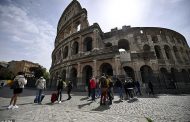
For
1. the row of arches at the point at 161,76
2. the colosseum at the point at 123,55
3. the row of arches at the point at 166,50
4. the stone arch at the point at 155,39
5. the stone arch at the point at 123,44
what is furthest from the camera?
the stone arch at the point at 155,39

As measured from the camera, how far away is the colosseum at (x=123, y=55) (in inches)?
580

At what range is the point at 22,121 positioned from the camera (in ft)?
10.6

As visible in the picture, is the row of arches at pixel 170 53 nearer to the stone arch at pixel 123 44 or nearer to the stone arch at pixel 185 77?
the stone arch at pixel 185 77

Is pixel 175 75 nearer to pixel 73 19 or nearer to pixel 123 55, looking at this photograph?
pixel 123 55

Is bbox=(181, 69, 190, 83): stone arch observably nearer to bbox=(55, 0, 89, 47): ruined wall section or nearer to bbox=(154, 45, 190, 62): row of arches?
bbox=(154, 45, 190, 62): row of arches

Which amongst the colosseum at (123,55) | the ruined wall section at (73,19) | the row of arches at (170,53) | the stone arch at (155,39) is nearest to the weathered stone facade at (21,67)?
the ruined wall section at (73,19)

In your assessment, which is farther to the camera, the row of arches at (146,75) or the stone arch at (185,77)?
the stone arch at (185,77)

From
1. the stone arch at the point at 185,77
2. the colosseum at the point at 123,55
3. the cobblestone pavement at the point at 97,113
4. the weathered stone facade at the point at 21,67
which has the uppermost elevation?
the weathered stone facade at the point at 21,67

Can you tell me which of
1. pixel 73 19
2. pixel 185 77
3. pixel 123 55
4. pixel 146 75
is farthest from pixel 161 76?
pixel 73 19

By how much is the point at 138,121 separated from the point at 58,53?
2223cm

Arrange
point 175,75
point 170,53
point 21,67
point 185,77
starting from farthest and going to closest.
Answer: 1. point 21,67
2. point 170,53
3. point 185,77
4. point 175,75

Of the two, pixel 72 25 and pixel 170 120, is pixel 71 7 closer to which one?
pixel 72 25

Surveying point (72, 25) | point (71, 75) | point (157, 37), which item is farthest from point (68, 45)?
point (157, 37)

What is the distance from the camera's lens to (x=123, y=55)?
56.9 feet
